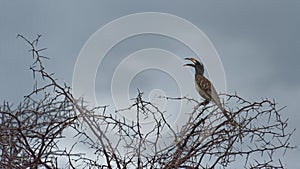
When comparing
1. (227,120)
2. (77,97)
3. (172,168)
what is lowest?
Answer: (172,168)

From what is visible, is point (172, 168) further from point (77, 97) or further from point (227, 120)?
point (77, 97)

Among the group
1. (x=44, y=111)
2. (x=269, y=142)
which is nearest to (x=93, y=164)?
(x=44, y=111)

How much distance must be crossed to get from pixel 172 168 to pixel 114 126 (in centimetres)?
30

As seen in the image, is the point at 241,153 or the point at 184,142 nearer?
the point at 184,142

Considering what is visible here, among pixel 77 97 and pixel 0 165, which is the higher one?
pixel 77 97

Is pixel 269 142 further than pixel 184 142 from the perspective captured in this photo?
Yes

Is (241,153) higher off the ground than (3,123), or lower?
lower

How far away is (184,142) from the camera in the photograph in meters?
1.90

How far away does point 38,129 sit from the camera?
6.31 ft

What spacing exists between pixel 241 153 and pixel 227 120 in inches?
7.2

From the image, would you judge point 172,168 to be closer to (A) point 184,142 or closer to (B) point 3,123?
(A) point 184,142

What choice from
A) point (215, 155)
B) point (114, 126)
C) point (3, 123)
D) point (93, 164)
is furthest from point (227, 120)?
point (3, 123)

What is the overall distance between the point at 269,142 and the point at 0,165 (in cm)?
115

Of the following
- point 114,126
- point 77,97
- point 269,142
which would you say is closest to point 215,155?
point 269,142
